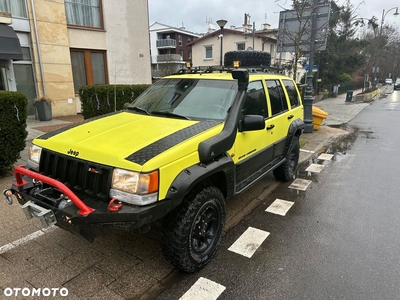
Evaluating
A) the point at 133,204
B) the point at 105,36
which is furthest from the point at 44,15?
the point at 133,204

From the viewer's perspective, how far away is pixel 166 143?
2.58 meters

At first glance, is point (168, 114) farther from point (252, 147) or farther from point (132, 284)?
point (132, 284)

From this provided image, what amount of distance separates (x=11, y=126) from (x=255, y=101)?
13.3 feet

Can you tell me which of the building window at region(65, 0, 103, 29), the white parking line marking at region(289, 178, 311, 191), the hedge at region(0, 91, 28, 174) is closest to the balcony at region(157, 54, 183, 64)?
the building window at region(65, 0, 103, 29)

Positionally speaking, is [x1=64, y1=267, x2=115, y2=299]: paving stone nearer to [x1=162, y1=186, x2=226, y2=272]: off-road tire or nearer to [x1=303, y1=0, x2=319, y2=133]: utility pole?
[x1=162, y1=186, x2=226, y2=272]: off-road tire

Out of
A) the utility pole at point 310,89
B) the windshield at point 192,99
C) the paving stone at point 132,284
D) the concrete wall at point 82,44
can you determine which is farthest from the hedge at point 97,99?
the paving stone at point 132,284

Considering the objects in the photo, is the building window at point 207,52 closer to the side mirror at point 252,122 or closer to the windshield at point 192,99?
the windshield at point 192,99

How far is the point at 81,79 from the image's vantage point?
42.7ft

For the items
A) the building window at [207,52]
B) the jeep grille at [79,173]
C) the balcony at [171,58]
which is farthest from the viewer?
the balcony at [171,58]

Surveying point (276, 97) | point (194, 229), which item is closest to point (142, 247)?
point (194, 229)

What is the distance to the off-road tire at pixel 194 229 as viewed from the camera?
261cm

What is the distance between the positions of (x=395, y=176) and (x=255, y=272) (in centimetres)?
455

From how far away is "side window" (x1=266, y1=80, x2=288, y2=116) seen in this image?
4.29m

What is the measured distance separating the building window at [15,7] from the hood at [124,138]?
10.2 m
